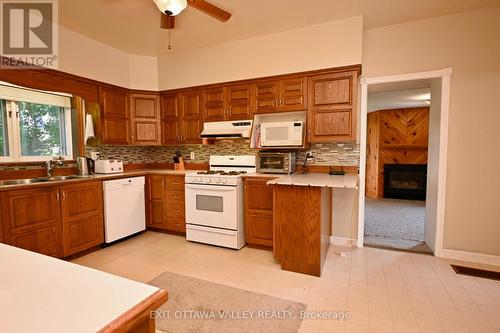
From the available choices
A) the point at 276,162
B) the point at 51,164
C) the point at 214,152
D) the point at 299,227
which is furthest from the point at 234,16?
the point at 51,164

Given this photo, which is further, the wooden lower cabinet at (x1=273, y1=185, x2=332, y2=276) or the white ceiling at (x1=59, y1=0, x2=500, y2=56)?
the white ceiling at (x1=59, y1=0, x2=500, y2=56)

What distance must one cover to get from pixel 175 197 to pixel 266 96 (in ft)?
6.23

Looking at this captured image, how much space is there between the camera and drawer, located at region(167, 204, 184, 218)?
11.4 ft

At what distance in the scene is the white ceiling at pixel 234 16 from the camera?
2.51 m

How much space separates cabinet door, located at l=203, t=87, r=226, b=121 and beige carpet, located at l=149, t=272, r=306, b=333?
2.22 metres

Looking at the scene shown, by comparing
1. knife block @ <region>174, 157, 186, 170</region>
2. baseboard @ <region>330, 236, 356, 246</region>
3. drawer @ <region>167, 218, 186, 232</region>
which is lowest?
baseboard @ <region>330, 236, 356, 246</region>

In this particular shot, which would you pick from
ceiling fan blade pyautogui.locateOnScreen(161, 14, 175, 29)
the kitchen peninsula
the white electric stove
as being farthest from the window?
the kitchen peninsula

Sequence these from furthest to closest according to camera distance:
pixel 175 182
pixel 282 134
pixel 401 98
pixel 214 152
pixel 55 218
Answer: pixel 401 98 → pixel 214 152 → pixel 175 182 → pixel 282 134 → pixel 55 218

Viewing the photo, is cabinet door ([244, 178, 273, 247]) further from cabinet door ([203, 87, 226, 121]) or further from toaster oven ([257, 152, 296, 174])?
A: cabinet door ([203, 87, 226, 121])

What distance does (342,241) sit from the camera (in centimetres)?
323

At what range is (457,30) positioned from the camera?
268cm

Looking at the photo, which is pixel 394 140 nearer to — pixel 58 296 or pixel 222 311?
pixel 222 311

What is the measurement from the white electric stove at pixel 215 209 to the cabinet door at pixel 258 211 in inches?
4.0

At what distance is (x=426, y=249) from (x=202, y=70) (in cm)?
382
